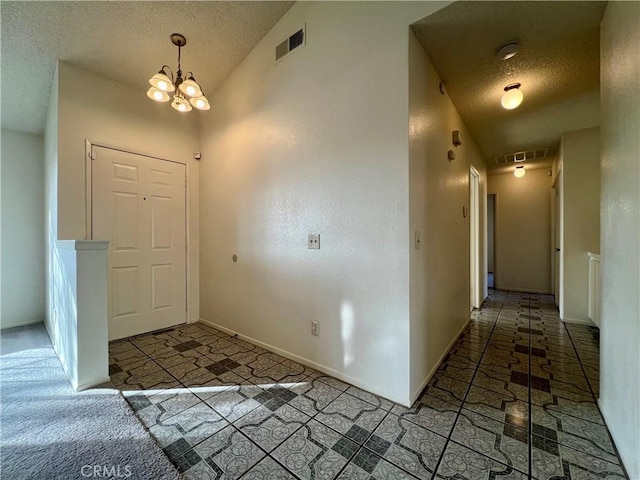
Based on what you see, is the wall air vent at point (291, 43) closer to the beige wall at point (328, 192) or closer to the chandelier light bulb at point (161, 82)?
the beige wall at point (328, 192)

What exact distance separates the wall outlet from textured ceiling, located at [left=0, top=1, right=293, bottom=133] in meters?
2.04

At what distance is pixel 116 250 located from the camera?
289 centimetres

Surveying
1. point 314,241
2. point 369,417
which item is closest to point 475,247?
point 314,241

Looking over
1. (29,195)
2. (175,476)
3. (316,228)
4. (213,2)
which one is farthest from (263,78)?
(29,195)

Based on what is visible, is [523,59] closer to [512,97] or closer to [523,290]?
[512,97]

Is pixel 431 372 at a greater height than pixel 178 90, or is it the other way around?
pixel 178 90

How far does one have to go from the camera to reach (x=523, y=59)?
204 cm

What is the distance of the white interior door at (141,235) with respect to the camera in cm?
282

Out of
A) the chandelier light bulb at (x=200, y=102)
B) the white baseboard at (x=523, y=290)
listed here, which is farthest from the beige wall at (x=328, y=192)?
the white baseboard at (x=523, y=290)

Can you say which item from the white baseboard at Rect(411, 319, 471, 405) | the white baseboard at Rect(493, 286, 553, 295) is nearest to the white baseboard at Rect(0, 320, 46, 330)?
the white baseboard at Rect(411, 319, 471, 405)

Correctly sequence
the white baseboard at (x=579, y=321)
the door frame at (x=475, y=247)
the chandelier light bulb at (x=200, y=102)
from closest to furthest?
1. the chandelier light bulb at (x=200, y=102)
2. the white baseboard at (x=579, y=321)
3. the door frame at (x=475, y=247)

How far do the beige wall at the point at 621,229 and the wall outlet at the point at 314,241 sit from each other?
170 cm

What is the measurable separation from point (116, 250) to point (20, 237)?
1998 mm

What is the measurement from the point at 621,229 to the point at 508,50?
143cm
